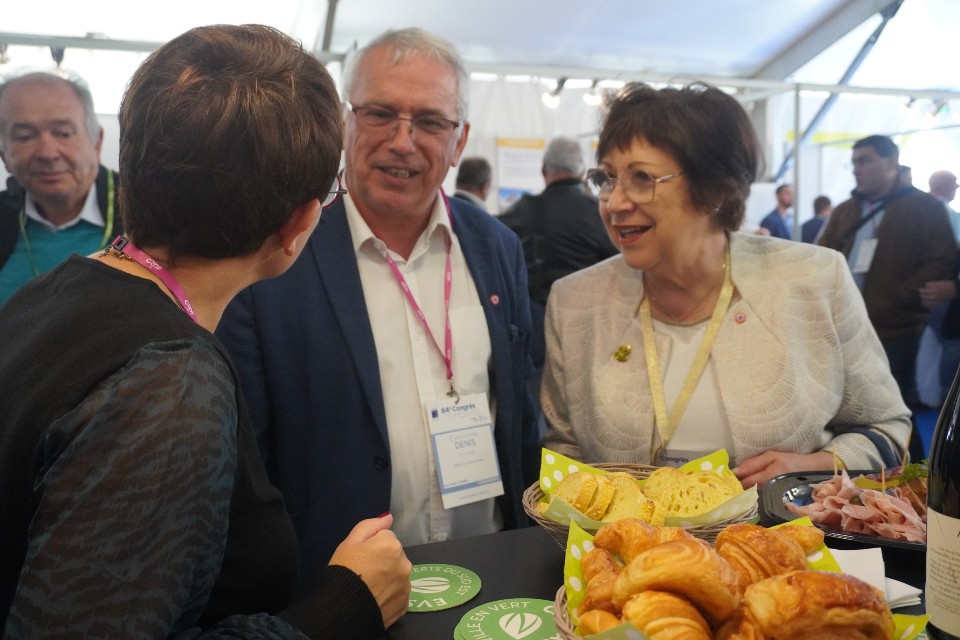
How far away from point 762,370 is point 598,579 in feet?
4.00

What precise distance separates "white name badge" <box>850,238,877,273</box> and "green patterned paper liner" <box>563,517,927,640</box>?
3789 mm

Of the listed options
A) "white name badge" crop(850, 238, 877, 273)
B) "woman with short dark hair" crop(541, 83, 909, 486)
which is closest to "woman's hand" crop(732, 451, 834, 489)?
"woman with short dark hair" crop(541, 83, 909, 486)

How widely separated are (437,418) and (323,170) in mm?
912

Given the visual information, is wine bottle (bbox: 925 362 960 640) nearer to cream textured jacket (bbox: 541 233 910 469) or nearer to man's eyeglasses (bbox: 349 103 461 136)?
cream textured jacket (bbox: 541 233 910 469)

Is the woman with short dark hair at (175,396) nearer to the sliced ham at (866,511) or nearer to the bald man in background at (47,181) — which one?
the sliced ham at (866,511)

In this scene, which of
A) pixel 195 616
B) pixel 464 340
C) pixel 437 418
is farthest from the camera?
pixel 464 340

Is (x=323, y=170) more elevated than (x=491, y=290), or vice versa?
(x=323, y=170)

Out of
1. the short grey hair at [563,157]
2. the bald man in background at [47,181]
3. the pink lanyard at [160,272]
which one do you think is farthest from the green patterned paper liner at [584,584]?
the short grey hair at [563,157]

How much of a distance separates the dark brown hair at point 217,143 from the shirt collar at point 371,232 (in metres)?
0.89

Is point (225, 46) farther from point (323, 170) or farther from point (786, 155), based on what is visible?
point (786, 155)

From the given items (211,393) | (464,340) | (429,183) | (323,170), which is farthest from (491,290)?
(211,393)

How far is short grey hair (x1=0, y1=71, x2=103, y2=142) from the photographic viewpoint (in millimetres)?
2725

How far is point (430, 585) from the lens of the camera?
1.22m

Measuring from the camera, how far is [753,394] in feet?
6.34
